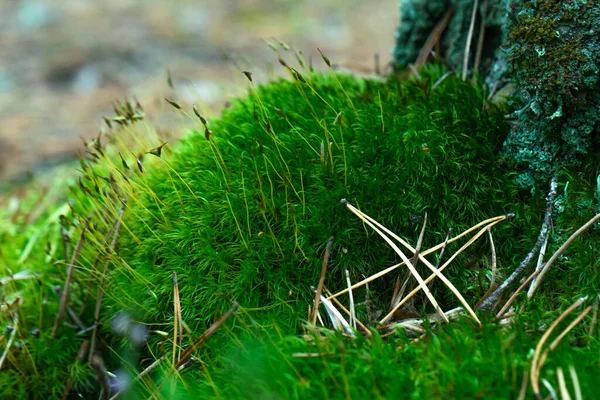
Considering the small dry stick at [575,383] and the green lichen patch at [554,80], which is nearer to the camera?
the small dry stick at [575,383]

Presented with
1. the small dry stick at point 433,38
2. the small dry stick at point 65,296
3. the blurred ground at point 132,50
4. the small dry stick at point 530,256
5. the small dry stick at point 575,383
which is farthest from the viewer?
the blurred ground at point 132,50

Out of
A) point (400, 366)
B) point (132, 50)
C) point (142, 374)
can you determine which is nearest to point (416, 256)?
point (400, 366)

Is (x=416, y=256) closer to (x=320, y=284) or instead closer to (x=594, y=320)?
(x=320, y=284)

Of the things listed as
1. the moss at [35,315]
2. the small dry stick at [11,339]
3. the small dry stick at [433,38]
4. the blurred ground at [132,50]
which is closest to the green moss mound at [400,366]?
the moss at [35,315]

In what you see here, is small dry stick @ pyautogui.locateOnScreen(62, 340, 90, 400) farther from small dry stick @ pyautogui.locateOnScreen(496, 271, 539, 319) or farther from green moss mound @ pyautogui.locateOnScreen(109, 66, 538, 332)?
small dry stick @ pyautogui.locateOnScreen(496, 271, 539, 319)

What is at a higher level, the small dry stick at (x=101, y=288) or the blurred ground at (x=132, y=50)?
the blurred ground at (x=132, y=50)

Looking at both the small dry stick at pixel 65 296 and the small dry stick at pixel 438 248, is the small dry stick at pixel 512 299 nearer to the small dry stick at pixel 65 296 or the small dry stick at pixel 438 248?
the small dry stick at pixel 438 248
